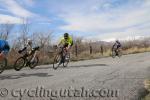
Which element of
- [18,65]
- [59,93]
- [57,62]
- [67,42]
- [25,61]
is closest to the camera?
[59,93]

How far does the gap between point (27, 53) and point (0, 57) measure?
3.19 meters

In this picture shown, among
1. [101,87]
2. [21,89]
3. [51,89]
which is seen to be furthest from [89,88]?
[21,89]

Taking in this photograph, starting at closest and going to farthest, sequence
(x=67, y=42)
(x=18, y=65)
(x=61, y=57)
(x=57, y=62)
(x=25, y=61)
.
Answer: (x=18, y=65) → (x=25, y=61) → (x=57, y=62) → (x=61, y=57) → (x=67, y=42)

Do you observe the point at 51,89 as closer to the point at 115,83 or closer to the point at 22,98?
the point at 22,98

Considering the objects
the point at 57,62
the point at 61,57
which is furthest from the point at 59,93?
the point at 61,57

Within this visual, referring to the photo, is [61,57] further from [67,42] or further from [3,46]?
[3,46]

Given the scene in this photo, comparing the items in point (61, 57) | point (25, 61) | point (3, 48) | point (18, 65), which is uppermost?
point (3, 48)

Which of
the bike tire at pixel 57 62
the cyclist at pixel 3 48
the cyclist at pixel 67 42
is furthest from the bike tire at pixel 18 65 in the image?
the cyclist at pixel 67 42

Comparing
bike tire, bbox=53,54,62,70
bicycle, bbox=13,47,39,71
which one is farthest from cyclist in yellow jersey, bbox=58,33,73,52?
bicycle, bbox=13,47,39,71

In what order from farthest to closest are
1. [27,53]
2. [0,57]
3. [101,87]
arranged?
[27,53] < [0,57] < [101,87]

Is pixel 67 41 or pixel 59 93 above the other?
pixel 67 41

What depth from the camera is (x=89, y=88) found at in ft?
29.5

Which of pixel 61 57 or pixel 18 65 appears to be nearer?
pixel 18 65

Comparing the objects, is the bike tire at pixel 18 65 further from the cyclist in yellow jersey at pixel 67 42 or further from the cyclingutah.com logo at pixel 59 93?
the cyclingutah.com logo at pixel 59 93
